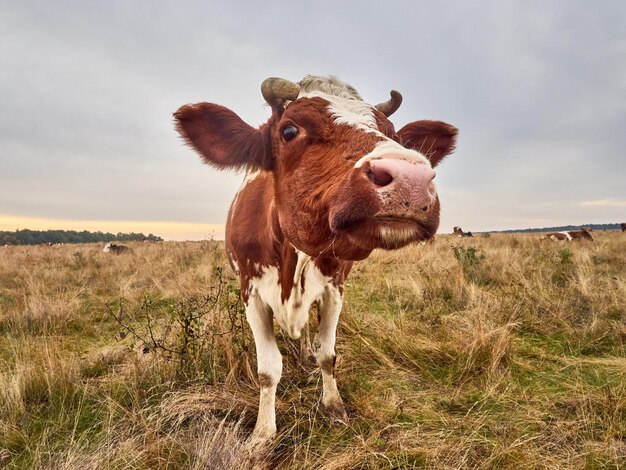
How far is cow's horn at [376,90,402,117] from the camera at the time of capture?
2902 mm

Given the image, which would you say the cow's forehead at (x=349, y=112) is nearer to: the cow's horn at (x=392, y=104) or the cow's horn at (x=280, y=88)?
the cow's horn at (x=280, y=88)

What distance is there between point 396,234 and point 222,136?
163 centimetres

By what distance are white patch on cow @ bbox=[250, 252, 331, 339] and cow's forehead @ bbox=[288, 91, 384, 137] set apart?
1.13 m

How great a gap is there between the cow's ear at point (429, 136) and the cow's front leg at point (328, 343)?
4.34ft

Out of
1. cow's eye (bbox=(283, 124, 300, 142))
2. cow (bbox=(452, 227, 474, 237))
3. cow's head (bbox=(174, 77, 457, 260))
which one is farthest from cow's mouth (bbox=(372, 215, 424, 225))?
cow (bbox=(452, 227, 474, 237))

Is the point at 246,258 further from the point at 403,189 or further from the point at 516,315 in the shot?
the point at 516,315

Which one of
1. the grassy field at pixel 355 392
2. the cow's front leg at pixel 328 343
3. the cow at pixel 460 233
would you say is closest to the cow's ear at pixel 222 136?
the cow's front leg at pixel 328 343

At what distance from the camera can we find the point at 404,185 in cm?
152

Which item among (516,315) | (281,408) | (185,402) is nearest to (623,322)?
(516,315)

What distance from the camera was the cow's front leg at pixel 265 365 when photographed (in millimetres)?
2662

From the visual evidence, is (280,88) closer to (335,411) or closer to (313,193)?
(313,193)

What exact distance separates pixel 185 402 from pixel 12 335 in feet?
13.0

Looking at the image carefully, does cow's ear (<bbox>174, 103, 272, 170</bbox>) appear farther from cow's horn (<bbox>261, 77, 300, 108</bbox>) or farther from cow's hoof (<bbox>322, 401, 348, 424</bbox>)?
cow's hoof (<bbox>322, 401, 348, 424</bbox>)

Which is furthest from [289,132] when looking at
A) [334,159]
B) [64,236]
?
[64,236]
